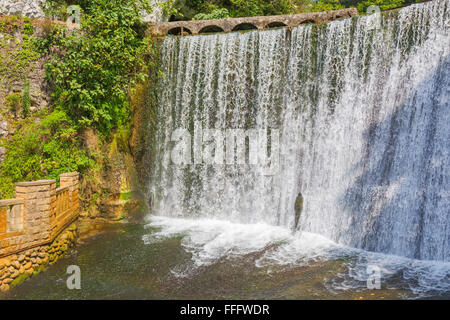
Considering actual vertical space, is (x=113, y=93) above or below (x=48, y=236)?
above

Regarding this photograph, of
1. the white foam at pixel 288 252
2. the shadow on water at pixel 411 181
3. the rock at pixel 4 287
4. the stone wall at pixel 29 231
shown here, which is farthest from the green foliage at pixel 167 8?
the rock at pixel 4 287

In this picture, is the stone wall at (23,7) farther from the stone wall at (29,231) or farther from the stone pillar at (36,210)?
the stone pillar at (36,210)

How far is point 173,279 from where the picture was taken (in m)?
7.61

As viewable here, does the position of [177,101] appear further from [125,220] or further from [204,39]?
[125,220]

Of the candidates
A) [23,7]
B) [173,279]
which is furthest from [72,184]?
Answer: [23,7]

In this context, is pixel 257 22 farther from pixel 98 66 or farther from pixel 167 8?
pixel 98 66

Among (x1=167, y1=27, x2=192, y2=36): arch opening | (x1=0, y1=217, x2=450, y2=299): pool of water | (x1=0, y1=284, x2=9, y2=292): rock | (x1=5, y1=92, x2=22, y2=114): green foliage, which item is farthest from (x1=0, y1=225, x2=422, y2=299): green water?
(x1=167, y1=27, x2=192, y2=36): arch opening

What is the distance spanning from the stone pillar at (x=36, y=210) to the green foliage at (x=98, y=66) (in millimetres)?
4109

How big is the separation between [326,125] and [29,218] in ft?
27.9

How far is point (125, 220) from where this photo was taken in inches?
479

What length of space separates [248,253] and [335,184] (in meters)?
3.51

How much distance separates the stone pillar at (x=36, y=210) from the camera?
7972 mm

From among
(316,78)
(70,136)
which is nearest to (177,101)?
(70,136)
